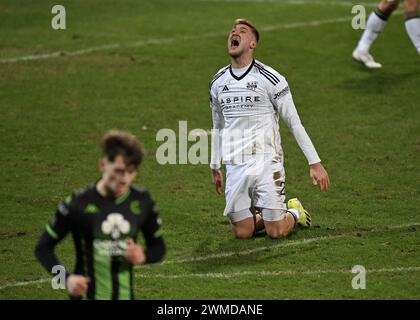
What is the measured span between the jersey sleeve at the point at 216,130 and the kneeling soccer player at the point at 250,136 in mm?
11

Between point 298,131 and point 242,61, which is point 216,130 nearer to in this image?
point 242,61

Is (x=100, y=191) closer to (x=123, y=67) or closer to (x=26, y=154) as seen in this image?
(x=26, y=154)

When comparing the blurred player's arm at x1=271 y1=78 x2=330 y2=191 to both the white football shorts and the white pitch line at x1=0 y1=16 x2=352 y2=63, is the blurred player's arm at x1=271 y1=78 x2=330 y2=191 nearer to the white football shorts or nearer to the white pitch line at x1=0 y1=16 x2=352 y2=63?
the white football shorts

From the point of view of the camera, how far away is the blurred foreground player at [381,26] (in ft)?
55.7

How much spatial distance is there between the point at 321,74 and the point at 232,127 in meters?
7.64

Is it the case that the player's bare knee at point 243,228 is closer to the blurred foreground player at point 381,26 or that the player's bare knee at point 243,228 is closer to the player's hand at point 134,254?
the player's hand at point 134,254

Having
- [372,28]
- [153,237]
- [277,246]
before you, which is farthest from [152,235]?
[372,28]

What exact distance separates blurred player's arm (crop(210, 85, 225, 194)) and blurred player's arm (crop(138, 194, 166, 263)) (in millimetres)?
4031

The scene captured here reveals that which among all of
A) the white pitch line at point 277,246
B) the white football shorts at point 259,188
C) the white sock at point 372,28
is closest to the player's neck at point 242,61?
Answer: the white football shorts at point 259,188

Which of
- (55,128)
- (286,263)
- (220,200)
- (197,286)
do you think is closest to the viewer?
(197,286)

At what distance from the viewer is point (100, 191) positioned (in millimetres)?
7023

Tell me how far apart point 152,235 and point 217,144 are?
4.22m

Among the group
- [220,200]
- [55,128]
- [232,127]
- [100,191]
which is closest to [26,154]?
[55,128]

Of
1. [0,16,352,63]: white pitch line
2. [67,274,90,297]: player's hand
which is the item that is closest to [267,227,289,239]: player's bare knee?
[67,274,90,297]: player's hand
